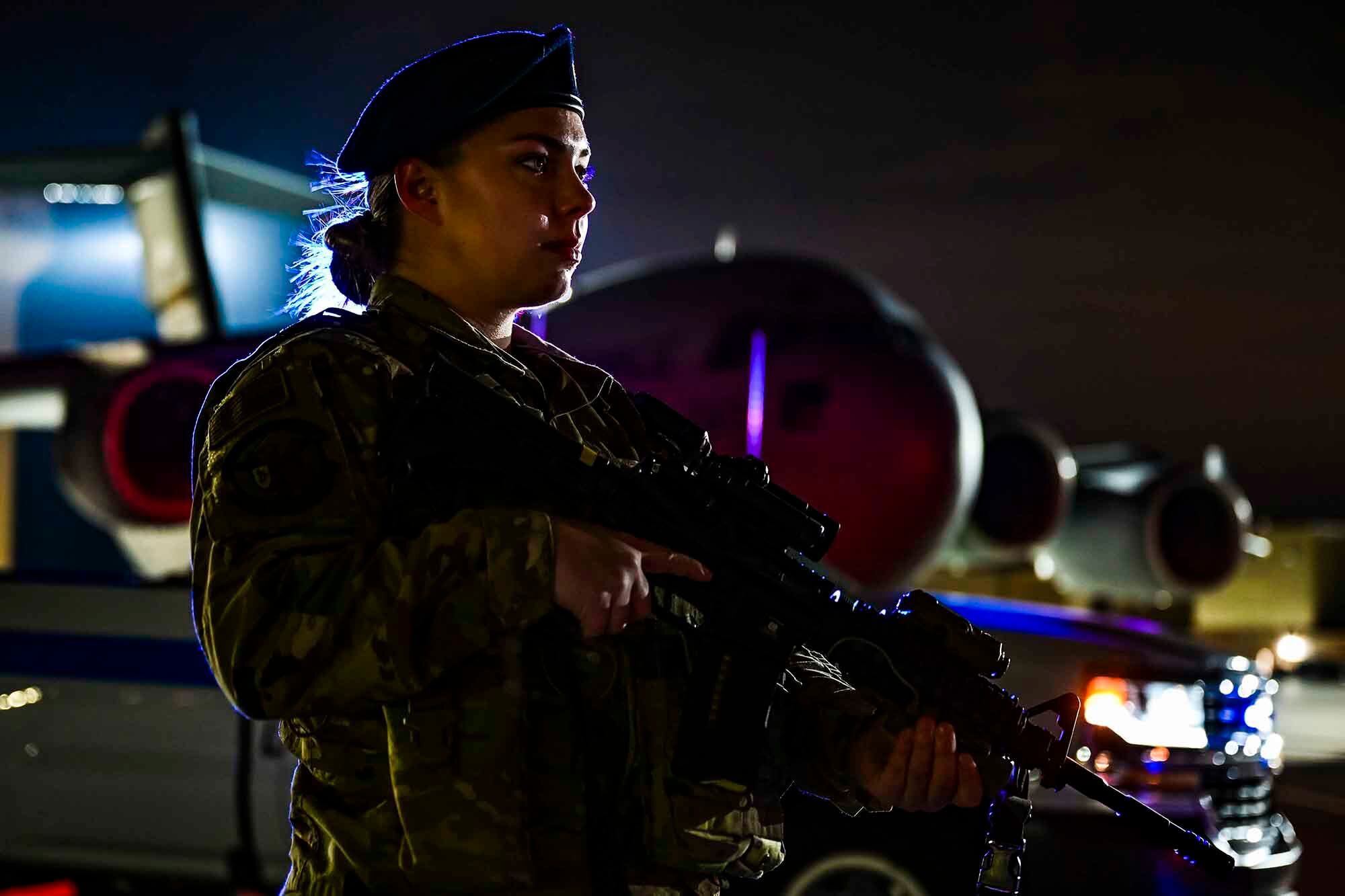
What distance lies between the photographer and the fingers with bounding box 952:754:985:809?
1.28 metres

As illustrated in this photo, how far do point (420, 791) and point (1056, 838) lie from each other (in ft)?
8.71

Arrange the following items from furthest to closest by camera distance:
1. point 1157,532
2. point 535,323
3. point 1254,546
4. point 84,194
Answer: point 1254,546 → point 84,194 → point 1157,532 → point 535,323

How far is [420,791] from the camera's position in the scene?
113cm

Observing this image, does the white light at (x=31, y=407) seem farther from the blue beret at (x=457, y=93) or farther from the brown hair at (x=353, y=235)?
the blue beret at (x=457, y=93)

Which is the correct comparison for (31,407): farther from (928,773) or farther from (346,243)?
(928,773)

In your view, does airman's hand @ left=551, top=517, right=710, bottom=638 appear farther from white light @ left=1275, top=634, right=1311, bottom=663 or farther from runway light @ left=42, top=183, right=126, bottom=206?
white light @ left=1275, top=634, right=1311, bottom=663

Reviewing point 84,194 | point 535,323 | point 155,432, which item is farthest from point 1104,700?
point 84,194


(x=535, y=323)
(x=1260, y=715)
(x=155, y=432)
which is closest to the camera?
(x=535, y=323)

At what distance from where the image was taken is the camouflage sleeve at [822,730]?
1.38m

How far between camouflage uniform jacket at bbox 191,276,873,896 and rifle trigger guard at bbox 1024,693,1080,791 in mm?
291

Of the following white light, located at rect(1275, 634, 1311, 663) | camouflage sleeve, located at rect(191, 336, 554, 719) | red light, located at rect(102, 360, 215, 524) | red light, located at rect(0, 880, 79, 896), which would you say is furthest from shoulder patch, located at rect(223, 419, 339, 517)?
white light, located at rect(1275, 634, 1311, 663)

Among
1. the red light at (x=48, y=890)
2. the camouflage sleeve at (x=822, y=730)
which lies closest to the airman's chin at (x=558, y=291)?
the camouflage sleeve at (x=822, y=730)

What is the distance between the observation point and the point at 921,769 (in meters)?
1.29

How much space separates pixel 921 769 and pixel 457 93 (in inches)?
32.6
